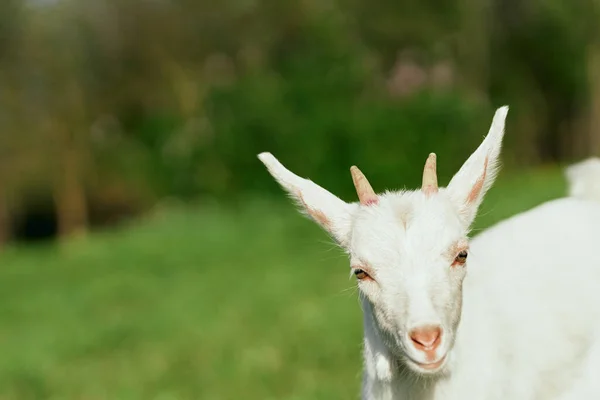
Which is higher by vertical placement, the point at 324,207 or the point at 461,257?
the point at 324,207

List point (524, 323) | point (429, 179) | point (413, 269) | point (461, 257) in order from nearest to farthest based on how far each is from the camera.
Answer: point (413, 269) → point (461, 257) → point (429, 179) → point (524, 323)

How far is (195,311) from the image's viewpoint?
1241cm

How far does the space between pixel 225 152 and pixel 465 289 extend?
19871mm

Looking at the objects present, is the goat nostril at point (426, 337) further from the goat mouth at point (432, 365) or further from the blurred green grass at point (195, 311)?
the blurred green grass at point (195, 311)

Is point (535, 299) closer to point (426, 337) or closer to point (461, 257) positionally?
point (461, 257)

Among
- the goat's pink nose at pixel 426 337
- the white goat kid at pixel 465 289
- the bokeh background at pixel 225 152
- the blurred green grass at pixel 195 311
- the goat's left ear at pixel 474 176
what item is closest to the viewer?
the goat's pink nose at pixel 426 337

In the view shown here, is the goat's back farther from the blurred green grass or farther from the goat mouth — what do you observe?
the goat mouth

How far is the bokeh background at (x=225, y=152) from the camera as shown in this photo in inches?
400

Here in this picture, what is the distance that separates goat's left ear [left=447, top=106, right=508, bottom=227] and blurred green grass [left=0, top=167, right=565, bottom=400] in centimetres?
75

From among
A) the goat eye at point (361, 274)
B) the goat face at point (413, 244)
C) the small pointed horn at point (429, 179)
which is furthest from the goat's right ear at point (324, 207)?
the small pointed horn at point (429, 179)

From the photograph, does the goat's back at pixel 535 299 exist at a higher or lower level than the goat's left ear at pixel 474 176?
lower

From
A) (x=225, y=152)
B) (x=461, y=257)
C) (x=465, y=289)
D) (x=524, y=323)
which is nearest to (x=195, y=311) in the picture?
(x=465, y=289)

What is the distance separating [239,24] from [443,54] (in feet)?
23.1

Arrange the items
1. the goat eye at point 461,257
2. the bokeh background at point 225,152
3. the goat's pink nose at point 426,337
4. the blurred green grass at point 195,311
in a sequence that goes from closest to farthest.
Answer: the goat's pink nose at point 426,337 < the goat eye at point 461,257 < the blurred green grass at point 195,311 < the bokeh background at point 225,152
